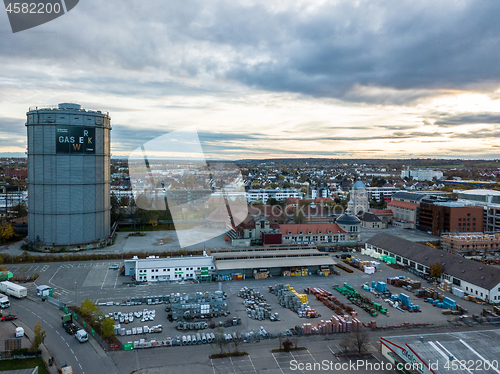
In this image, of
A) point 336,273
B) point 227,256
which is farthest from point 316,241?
point 227,256

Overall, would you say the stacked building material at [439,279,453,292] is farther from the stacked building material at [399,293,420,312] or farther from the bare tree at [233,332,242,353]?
the bare tree at [233,332,242,353]

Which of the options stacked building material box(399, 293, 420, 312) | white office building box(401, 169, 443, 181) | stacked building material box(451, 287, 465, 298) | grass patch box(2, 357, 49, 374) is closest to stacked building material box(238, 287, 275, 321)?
stacked building material box(399, 293, 420, 312)

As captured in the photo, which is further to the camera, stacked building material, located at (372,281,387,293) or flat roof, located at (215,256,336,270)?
flat roof, located at (215,256,336,270)

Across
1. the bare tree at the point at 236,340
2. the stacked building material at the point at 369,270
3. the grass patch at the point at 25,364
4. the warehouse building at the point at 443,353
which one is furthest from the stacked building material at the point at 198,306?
the stacked building material at the point at 369,270

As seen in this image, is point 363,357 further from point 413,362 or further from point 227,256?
point 227,256

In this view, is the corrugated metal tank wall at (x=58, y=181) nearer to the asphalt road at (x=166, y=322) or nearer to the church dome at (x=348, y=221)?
the asphalt road at (x=166, y=322)
